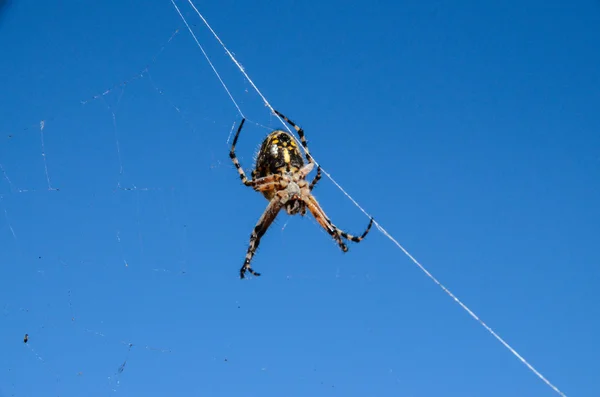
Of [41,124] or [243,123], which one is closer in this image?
[243,123]

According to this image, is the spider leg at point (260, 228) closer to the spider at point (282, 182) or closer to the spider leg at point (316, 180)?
the spider at point (282, 182)

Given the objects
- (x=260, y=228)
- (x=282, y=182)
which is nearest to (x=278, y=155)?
(x=282, y=182)

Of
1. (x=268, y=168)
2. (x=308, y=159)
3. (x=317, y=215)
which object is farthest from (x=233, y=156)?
(x=317, y=215)

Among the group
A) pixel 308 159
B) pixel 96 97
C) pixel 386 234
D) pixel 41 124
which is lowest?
pixel 41 124

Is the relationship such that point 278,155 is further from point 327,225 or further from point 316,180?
point 327,225

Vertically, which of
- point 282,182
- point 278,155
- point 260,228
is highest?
point 278,155

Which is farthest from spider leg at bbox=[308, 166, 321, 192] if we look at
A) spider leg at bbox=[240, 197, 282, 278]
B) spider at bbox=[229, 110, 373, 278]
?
spider leg at bbox=[240, 197, 282, 278]

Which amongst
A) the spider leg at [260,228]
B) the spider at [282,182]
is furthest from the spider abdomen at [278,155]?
the spider leg at [260,228]

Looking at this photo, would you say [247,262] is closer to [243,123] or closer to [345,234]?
[345,234]
